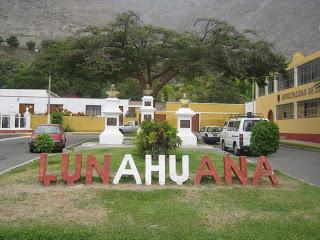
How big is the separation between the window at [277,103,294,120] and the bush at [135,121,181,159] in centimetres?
2737

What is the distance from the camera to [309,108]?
3500 centimetres

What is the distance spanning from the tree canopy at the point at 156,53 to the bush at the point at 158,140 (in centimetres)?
1411

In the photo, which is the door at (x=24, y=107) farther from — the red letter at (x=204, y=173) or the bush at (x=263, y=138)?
the red letter at (x=204, y=173)

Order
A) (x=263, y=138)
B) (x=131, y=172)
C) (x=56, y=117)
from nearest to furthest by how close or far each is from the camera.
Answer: (x=131, y=172)
(x=263, y=138)
(x=56, y=117)

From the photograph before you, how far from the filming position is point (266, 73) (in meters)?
31.4

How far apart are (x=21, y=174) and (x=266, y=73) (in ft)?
76.1

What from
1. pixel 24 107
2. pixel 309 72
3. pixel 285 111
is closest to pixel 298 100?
pixel 309 72

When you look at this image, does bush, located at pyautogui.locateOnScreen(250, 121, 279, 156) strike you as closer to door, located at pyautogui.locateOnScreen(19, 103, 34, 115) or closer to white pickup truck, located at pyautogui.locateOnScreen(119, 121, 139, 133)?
white pickup truck, located at pyautogui.locateOnScreen(119, 121, 139, 133)

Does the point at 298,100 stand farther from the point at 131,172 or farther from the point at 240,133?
the point at 131,172

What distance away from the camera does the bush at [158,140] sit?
44.8 ft

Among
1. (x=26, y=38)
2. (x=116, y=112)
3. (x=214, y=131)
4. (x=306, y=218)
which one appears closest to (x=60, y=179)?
(x=306, y=218)

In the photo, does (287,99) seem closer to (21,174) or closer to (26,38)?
(21,174)

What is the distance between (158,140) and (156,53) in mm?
17137

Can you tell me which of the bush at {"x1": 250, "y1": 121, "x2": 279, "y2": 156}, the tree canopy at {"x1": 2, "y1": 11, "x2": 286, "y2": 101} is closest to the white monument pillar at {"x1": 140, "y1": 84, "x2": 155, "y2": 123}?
the tree canopy at {"x1": 2, "y1": 11, "x2": 286, "y2": 101}
